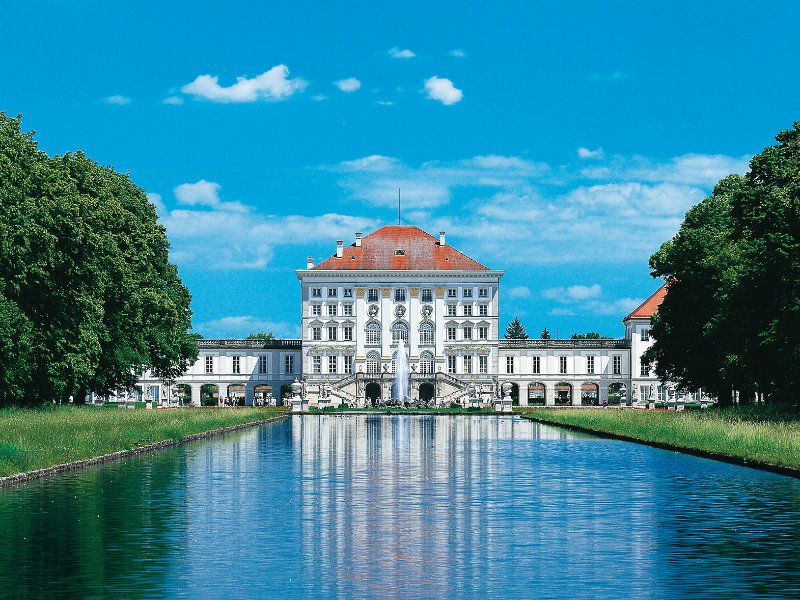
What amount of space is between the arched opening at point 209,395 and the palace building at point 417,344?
1405 mm

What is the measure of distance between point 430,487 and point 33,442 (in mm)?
11451

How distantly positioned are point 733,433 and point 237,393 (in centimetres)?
→ 10306

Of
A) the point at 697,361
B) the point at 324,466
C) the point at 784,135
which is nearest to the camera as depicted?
the point at 324,466

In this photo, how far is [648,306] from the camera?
13125cm

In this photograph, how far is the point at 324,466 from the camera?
30266 millimetres

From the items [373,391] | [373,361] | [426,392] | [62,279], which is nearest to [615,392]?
[426,392]

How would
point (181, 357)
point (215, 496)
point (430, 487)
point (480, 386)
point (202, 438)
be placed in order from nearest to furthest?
point (215, 496)
point (430, 487)
point (202, 438)
point (181, 357)
point (480, 386)

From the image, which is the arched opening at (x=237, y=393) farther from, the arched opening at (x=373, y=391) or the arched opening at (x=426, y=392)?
the arched opening at (x=426, y=392)

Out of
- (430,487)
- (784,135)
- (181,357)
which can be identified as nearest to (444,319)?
(181,357)

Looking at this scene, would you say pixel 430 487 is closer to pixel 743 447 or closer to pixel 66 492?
pixel 66 492

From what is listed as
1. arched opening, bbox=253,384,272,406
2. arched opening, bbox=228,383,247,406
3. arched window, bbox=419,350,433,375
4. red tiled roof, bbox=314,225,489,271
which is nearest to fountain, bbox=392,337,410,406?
arched window, bbox=419,350,433,375

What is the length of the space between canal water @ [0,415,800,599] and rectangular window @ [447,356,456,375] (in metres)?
96.6

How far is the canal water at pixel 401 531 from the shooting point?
12898mm

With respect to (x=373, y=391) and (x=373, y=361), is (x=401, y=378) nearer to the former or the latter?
(x=373, y=391)
